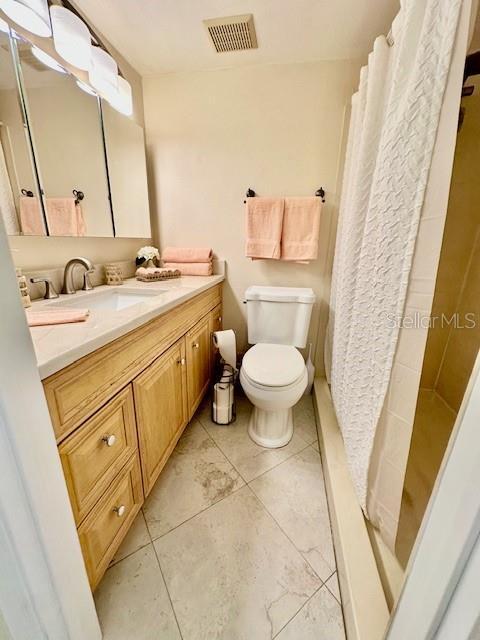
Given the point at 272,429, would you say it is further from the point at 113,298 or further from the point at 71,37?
the point at 71,37

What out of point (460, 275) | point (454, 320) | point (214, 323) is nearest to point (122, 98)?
point (214, 323)

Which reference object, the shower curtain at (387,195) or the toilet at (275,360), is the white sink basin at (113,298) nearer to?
the toilet at (275,360)

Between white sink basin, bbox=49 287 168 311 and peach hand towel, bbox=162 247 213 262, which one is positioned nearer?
white sink basin, bbox=49 287 168 311

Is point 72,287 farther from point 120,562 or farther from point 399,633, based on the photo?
point 399,633

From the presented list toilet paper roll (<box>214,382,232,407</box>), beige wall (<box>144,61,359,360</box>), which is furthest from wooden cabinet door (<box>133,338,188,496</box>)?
beige wall (<box>144,61,359,360</box>)

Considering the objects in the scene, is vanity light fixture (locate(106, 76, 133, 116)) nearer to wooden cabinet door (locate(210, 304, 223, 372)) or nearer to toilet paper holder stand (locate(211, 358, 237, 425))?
wooden cabinet door (locate(210, 304, 223, 372))

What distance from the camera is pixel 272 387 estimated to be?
1250 mm

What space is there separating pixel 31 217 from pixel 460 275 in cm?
220

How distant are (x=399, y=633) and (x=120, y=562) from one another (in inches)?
35.3

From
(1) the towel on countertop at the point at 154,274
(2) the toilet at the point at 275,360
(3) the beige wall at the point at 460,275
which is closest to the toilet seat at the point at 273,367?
(2) the toilet at the point at 275,360

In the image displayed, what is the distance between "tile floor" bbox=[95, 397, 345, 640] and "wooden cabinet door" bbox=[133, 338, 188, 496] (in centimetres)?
20

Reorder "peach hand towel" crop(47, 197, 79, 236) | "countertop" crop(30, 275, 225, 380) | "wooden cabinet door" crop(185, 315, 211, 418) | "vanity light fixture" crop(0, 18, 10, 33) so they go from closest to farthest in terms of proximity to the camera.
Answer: "countertop" crop(30, 275, 225, 380), "vanity light fixture" crop(0, 18, 10, 33), "peach hand towel" crop(47, 197, 79, 236), "wooden cabinet door" crop(185, 315, 211, 418)

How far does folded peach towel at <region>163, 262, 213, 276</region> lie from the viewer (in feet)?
5.75

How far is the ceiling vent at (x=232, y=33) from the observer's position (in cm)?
123
